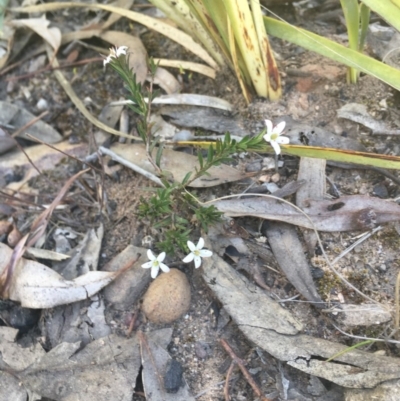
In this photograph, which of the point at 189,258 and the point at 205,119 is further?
the point at 205,119

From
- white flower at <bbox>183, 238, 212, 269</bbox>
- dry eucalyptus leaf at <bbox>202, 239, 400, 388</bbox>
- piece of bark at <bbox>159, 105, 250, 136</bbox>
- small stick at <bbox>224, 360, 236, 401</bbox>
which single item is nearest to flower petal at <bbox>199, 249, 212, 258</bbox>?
white flower at <bbox>183, 238, 212, 269</bbox>

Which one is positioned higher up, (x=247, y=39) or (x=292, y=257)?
(x=247, y=39)

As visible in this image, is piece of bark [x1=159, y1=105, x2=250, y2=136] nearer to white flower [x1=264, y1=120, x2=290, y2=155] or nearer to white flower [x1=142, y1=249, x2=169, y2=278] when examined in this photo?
white flower [x1=264, y1=120, x2=290, y2=155]

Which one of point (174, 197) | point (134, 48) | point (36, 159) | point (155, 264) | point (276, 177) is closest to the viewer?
point (155, 264)

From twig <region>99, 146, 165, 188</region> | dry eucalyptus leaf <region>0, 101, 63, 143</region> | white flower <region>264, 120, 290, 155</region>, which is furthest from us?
dry eucalyptus leaf <region>0, 101, 63, 143</region>

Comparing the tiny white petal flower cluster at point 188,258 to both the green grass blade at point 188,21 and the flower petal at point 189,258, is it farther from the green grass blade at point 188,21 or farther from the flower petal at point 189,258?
the green grass blade at point 188,21

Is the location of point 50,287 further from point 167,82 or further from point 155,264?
point 167,82

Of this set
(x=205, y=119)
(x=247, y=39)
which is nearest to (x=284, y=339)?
(x=205, y=119)

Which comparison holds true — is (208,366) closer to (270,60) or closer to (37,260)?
(37,260)
